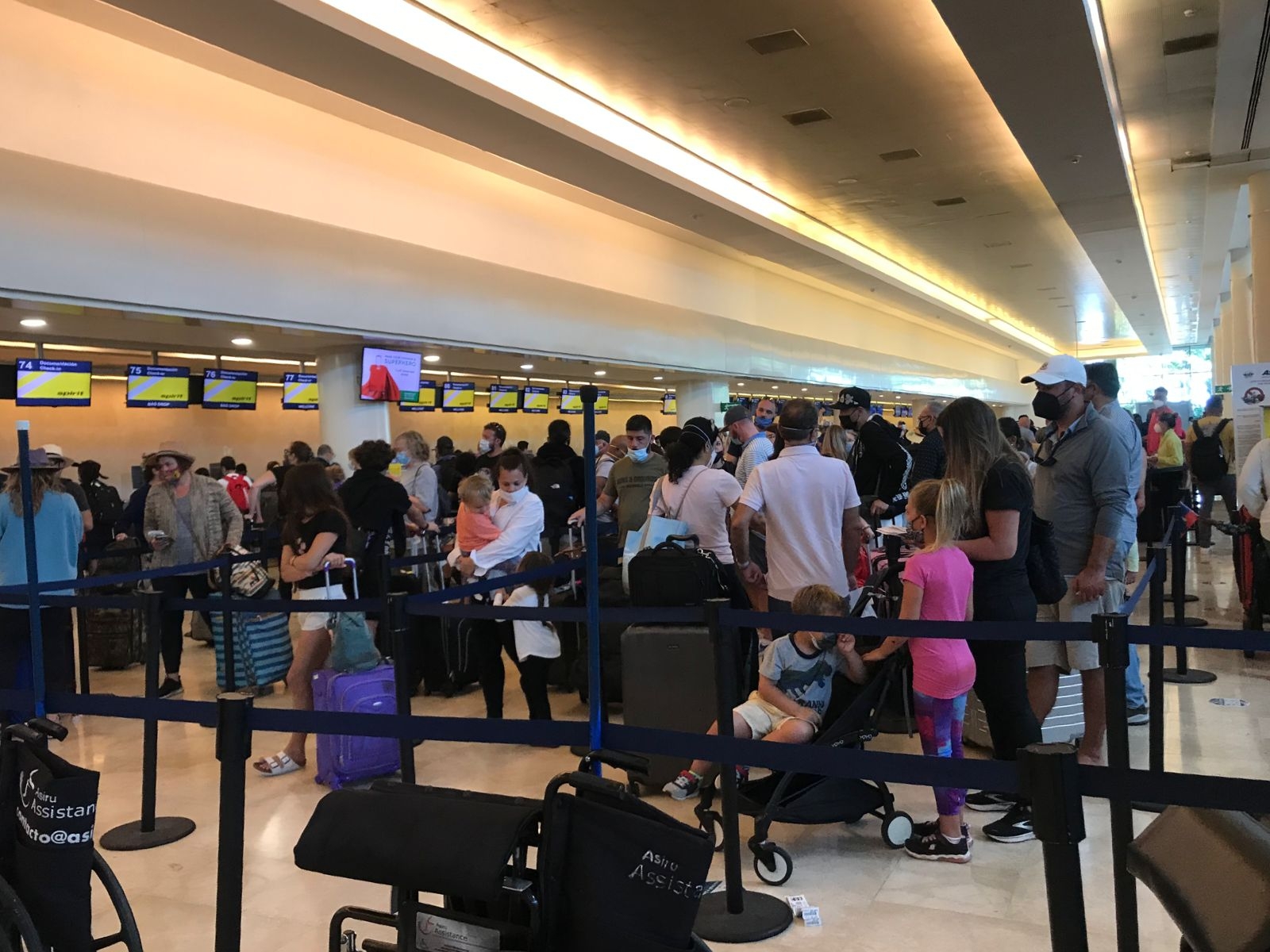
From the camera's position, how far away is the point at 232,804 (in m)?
2.46

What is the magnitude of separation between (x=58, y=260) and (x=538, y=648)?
460cm

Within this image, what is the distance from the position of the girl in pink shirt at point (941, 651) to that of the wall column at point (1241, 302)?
17.0m

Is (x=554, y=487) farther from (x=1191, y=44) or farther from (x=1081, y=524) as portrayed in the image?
(x=1191, y=44)

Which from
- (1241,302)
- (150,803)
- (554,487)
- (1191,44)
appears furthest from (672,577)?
(1241,302)

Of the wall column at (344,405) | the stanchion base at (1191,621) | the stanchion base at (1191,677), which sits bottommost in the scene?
the stanchion base at (1191,677)

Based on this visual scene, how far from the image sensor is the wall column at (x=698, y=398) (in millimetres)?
17938

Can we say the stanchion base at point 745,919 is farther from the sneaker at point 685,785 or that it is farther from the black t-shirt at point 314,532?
the black t-shirt at point 314,532

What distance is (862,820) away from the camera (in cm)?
443

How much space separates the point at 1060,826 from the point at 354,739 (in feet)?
13.0

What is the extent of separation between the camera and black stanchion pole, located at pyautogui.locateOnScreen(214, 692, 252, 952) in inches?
96.5

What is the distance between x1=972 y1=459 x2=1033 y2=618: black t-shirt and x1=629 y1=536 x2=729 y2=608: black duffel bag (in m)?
1.25

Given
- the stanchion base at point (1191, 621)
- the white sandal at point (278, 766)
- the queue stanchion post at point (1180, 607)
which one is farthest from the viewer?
the stanchion base at point (1191, 621)

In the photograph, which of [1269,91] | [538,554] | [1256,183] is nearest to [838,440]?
[538,554]

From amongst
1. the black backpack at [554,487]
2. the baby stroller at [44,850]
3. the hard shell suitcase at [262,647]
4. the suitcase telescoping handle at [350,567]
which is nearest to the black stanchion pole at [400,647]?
the baby stroller at [44,850]
